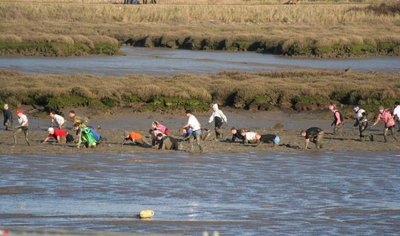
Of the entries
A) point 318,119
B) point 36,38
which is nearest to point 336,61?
point 36,38

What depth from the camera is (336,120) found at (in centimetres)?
3228

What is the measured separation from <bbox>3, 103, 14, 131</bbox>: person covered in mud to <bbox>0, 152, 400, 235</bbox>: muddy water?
3.91m

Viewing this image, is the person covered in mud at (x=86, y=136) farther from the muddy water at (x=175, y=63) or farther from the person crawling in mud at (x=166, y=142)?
the muddy water at (x=175, y=63)

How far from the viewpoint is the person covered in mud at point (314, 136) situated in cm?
2980

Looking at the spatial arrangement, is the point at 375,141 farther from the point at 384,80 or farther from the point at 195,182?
the point at 384,80

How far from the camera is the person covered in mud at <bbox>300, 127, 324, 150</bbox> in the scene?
29.8 m

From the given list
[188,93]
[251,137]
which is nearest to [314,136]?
[251,137]

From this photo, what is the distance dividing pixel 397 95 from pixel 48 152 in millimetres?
16043

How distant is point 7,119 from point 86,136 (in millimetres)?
4012

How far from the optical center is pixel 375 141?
32.1m

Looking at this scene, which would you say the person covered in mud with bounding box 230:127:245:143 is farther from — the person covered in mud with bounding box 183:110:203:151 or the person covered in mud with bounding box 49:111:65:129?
the person covered in mud with bounding box 49:111:65:129

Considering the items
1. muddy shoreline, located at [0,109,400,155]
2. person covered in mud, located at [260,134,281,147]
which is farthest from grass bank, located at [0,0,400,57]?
person covered in mud, located at [260,134,281,147]

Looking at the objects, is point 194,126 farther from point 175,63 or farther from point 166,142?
point 175,63

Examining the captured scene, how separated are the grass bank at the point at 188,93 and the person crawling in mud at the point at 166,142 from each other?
23.7 feet
